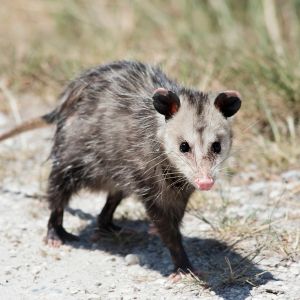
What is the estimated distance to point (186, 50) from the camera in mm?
7199

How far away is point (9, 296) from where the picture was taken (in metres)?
3.76

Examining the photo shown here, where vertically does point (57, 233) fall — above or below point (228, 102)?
below

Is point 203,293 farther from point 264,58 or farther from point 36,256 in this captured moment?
point 264,58

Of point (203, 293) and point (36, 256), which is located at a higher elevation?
point (203, 293)

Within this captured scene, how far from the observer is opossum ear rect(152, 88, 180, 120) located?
382 cm

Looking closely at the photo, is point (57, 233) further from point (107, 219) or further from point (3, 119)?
point (3, 119)

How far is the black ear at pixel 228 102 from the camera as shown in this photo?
3.86 m

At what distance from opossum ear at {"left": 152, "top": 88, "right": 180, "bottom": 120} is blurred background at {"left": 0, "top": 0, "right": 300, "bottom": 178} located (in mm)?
1481

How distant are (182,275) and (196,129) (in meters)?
0.85

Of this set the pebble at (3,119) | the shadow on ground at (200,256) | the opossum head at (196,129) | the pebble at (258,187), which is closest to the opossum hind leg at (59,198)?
the shadow on ground at (200,256)

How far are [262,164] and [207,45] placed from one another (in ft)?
6.32

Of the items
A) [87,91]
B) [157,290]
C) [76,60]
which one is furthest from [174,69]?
[157,290]

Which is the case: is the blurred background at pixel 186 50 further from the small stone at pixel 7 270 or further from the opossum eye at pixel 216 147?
the small stone at pixel 7 270

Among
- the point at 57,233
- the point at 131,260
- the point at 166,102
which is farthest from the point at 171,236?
the point at 57,233
